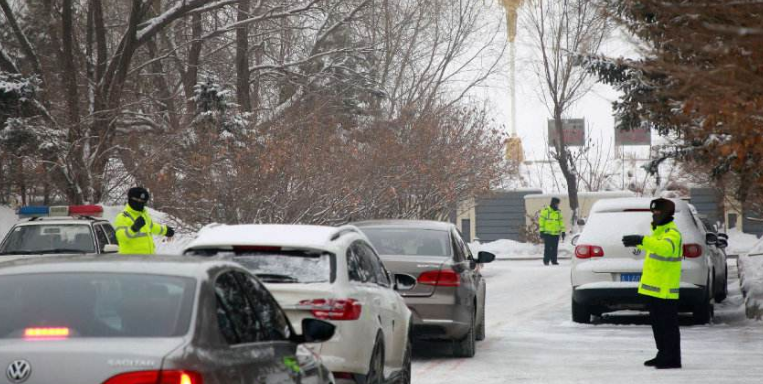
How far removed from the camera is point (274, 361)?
6887 millimetres

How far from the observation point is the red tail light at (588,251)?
59.9 feet

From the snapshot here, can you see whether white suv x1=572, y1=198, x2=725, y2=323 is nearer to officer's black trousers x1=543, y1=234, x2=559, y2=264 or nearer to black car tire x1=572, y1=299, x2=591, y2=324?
black car tire x1=572, y1=299, x2=591, y2=324

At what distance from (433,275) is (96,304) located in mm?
8137

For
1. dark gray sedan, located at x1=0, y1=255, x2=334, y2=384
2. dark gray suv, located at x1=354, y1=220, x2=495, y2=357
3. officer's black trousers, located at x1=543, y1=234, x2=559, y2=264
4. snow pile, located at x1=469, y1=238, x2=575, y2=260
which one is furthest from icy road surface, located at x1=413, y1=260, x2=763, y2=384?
snow pile, located at x1=469, y1=238, x2=575, y2=260

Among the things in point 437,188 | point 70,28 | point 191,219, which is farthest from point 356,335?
point 437,188

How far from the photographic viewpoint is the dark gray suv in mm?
14148

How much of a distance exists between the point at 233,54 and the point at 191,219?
18.7 meters

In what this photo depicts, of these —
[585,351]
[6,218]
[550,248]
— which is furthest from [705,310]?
[550,248]

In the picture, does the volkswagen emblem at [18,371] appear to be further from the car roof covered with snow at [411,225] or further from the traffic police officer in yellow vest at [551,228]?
the traffic police officer in yellow vest at [551,228]

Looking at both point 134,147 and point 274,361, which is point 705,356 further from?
point 134,147

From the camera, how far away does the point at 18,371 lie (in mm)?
5645

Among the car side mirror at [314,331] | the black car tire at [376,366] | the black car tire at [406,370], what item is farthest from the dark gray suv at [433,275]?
the car side mirror at [314,331]

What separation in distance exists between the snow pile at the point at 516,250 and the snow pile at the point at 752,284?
16574 millimetres

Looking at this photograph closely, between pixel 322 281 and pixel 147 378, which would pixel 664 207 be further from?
pixel 147 378
